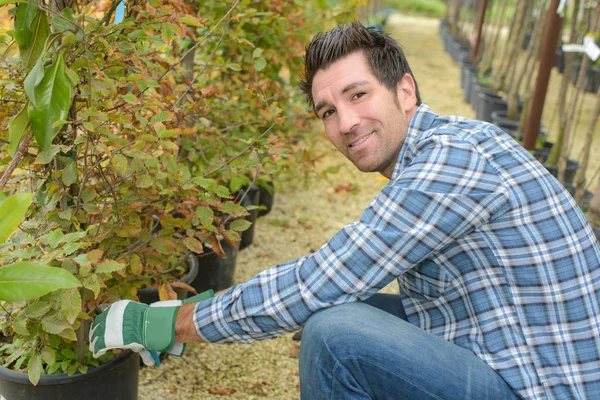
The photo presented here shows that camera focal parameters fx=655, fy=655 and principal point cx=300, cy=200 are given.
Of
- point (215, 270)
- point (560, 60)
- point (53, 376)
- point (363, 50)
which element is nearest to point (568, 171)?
point (215, 270)

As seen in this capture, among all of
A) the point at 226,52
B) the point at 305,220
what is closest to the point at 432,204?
the point at 226,52

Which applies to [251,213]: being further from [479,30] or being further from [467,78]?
[479,30]

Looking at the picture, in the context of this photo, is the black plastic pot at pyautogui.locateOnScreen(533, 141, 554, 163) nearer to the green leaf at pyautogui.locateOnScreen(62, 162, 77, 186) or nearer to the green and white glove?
the green and white glove

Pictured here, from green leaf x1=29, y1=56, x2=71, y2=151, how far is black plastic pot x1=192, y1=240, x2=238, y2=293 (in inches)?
63.1

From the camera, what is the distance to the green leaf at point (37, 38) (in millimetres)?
1366

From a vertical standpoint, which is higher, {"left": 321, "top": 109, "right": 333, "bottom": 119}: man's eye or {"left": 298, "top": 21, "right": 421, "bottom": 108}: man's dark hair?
{"left": 298, "top": 21, "right": 421, "bottom": 108}: man's dark hair

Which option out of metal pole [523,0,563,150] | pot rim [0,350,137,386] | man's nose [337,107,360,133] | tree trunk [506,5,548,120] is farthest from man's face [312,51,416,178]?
tree trunk [506,5,548,120]

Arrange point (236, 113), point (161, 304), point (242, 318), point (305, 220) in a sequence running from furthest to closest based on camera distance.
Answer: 1. point (305, 220)
2. point (236, 113)
3. point (161, 304)
4. point (242, 318)

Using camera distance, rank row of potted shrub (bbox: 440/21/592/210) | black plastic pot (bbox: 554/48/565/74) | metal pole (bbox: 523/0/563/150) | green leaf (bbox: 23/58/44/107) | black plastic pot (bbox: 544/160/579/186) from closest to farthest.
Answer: green leaf (bbox: 23/58/44/107) < metal pole (bbox: 523/0/563/150) < black plastic pot (bbox: 544/160/579/186) < row of potted shrub (bbox: 440/21/592/210) < black plastic pot (bbox: 554/48/565/74)

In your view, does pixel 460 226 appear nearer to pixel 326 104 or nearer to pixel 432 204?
pixel 432 204

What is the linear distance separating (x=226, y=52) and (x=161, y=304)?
62.3 inches

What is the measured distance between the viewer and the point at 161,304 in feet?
5.60

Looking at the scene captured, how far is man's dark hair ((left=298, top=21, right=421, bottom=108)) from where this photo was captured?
5.96 feet

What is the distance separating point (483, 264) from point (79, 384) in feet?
3.61
